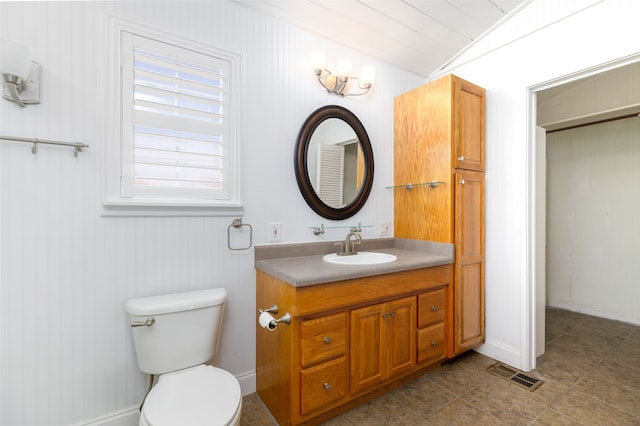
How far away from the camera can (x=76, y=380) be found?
4.40ft

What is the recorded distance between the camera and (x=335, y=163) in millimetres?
2113

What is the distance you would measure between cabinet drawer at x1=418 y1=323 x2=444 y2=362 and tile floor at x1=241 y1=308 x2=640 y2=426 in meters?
0.16

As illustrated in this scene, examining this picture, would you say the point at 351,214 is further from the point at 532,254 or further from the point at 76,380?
the point at 76,380

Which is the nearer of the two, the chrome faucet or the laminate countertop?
the laminate countertop

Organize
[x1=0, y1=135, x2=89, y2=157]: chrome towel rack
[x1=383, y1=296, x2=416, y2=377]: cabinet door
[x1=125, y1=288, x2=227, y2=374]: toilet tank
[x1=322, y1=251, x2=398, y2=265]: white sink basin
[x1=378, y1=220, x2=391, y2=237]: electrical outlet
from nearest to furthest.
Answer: [x1=0, y1=135, x2=89, y2=157]: chrome towel rack
[x1=125, y1=288, x2=227, y2=374]: toilet tank
[x1=383, y1=296, x2=416, y2=377]: cabinet door
[x1=322, y1=251, x2=398, y2=265]: white sink basin
[x1=378, y1=220, x2=391, y2=237]: electrical outlet

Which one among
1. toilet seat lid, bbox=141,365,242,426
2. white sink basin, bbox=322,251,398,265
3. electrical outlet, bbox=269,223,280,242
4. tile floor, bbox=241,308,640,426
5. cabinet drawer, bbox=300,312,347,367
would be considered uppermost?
electrical outlet, bbox=269,223,280,242

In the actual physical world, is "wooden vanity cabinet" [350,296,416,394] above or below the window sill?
below

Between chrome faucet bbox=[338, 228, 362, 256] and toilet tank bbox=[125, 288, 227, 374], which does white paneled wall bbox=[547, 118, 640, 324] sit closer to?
chrome faucet bbox=[338, 228, 362, 256]

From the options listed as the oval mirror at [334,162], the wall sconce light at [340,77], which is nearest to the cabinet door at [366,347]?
the oval mirror at [334,162]

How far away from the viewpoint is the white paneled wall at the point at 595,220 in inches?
110

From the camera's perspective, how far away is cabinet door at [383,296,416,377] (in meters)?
1.69

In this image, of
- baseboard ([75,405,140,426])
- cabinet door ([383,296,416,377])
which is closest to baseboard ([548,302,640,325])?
cabinet door ([383,296,416,377])

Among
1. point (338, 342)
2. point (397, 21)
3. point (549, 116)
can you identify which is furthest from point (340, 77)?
point (549, 116)

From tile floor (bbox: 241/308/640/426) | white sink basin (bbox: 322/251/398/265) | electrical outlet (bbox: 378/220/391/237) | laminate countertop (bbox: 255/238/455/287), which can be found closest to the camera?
laminate countertop (bbox: 255/238/455/287)
